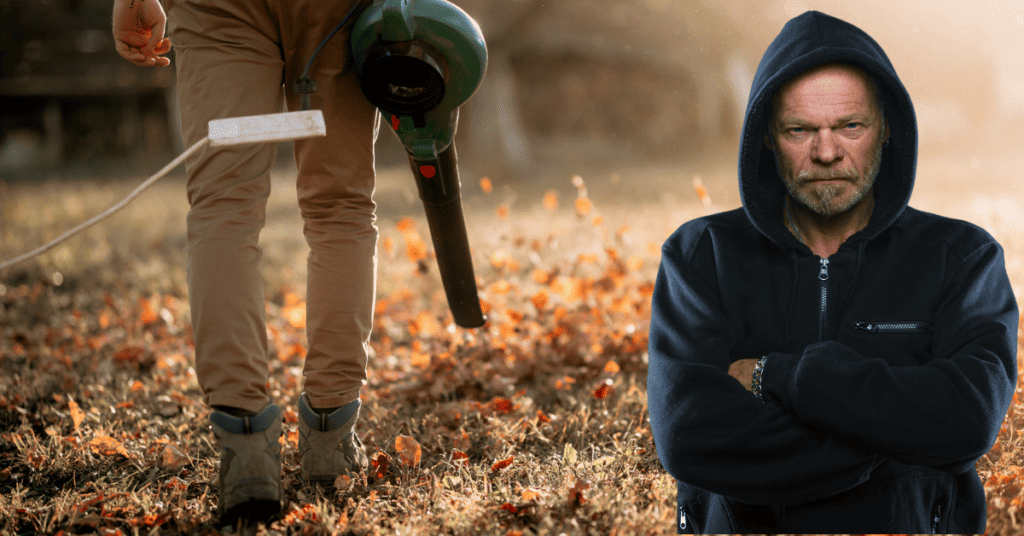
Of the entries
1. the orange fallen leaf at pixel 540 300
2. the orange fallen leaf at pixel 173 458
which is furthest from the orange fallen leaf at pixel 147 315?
the orange fallen leaf at pixel 540 300

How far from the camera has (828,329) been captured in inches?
66.9

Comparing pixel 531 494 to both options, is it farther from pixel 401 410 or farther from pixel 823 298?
pixel 401 410

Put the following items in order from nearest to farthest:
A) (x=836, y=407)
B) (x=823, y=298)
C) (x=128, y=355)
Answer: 1. (x=836, y=407)
2. (x=823, y=298)
3. (x=128, y=355)

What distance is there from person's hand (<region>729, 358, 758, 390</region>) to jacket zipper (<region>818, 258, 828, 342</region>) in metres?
0.17

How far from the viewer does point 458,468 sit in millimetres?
2176

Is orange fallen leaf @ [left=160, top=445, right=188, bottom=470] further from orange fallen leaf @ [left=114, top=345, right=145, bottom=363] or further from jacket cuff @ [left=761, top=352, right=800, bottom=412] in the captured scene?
jacket cuff @ [left=761, top=352, right=800, bottom=412]

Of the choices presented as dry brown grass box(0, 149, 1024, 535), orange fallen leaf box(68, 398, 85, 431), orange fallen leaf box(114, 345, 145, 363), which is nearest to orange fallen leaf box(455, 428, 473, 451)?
dry brown grass box(0, 149, 1024, 535)

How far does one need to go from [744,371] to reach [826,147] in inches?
22.0

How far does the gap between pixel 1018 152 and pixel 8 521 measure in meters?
12.0

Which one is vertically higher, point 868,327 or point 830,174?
point 830,174

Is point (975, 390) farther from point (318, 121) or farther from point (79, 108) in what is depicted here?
point (79, 108)

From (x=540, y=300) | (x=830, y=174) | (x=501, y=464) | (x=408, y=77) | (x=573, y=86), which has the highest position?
(x=573, y=86)

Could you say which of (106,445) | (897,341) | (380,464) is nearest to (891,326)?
(897,341)

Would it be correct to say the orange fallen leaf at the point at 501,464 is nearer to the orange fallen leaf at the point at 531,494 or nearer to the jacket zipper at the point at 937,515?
the orange fallen leaf at the point at 531,494
